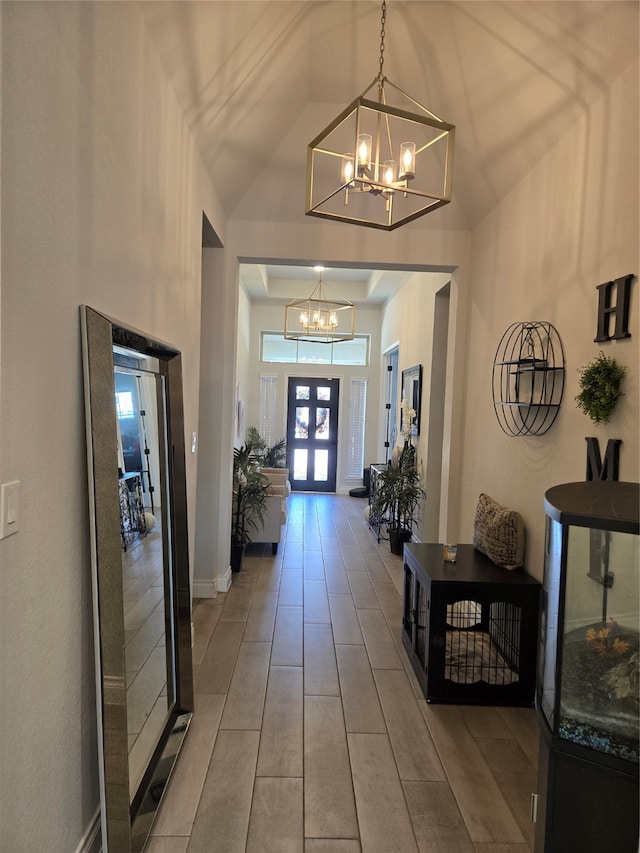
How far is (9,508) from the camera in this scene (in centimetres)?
132

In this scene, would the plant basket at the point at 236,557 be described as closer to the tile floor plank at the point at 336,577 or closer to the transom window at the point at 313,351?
the tile floor plank at the point at 336,577

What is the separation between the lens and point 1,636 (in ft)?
4.30

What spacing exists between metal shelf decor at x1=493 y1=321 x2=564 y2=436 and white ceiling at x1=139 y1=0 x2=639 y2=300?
107cm

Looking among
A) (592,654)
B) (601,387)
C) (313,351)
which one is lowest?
(592,654)

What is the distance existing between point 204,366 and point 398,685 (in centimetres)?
272

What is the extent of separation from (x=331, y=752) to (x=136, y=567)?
1288 millimetres

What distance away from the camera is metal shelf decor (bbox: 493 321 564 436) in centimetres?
298

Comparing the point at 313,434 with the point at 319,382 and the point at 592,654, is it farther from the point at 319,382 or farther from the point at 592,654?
the point at 592,654

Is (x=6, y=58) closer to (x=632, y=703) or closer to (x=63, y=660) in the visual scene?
(x=63, y=660)

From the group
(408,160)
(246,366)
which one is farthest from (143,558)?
(246,366)

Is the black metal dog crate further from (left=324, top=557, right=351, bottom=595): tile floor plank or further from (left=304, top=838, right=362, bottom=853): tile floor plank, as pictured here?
(left=324, top=557, right=351, bottom=595): tile floor plank

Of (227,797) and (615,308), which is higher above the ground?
(615,308)

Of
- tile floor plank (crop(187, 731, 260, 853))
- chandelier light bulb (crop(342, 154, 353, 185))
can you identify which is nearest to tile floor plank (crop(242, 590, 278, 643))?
tile floor plank (crop(187, 731, 260, 853))

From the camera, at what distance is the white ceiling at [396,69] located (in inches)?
95.3
